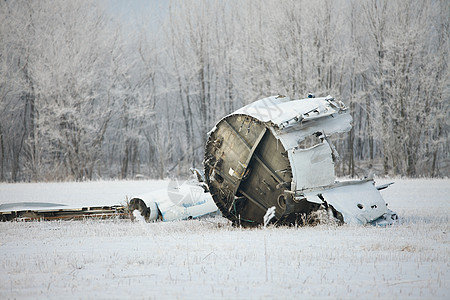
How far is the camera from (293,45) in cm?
2909

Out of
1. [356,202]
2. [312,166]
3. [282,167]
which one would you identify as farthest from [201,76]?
[356,202]

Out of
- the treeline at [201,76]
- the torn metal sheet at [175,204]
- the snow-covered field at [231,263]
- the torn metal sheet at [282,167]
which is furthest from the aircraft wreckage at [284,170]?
the treeline at [201,76]

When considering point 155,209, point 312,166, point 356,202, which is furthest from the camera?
point 155,209

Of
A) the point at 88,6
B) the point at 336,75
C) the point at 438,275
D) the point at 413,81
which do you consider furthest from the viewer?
the point at 88,6

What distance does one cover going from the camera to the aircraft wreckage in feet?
27.3

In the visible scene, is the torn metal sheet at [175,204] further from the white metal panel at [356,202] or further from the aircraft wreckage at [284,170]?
the white metal panel at [356,202]

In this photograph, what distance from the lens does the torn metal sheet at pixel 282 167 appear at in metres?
8.32

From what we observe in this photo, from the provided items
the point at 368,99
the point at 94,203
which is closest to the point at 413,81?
the point at 368,99

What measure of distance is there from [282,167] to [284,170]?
100 mm

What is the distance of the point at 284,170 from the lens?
8508 millimetres

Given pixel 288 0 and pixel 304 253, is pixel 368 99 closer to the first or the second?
pixel 288 0

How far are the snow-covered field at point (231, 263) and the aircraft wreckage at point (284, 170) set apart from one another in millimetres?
531

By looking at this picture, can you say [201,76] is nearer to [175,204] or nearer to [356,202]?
[175,204]

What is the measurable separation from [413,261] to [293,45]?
25.1m
